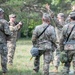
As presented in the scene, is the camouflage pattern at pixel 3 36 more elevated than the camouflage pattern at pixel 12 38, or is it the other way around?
the camouflage pattern at pixel 3 36

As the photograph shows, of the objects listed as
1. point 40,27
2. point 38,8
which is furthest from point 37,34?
point 38,8

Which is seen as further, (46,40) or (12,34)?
(12,34)

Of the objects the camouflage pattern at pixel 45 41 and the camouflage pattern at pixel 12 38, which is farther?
the camouflage pattern at pixel 12 38

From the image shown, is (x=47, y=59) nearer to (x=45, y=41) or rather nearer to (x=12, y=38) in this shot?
(x=45, y=41)

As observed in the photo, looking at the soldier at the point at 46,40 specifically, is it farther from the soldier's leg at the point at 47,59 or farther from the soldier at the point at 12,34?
the soldier at the point at 12,34

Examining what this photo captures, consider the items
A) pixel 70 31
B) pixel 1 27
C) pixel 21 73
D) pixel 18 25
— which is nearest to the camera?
pixel 70 31

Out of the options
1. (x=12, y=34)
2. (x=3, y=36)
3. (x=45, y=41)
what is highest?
(x=3, y=36)

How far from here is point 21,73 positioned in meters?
13.5

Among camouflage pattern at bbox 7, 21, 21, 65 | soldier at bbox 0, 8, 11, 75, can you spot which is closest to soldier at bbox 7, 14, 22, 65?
camouflage pattern at bbox 7, 21, 21, 65

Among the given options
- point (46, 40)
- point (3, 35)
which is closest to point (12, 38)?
point (3, 35)

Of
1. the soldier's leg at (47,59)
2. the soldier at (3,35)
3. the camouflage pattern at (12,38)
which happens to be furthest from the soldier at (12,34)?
the soldier's leg at (47,59)

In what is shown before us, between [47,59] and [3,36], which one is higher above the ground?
[3,36]

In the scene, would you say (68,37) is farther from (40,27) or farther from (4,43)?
(4,43)

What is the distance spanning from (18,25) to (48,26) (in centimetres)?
342
